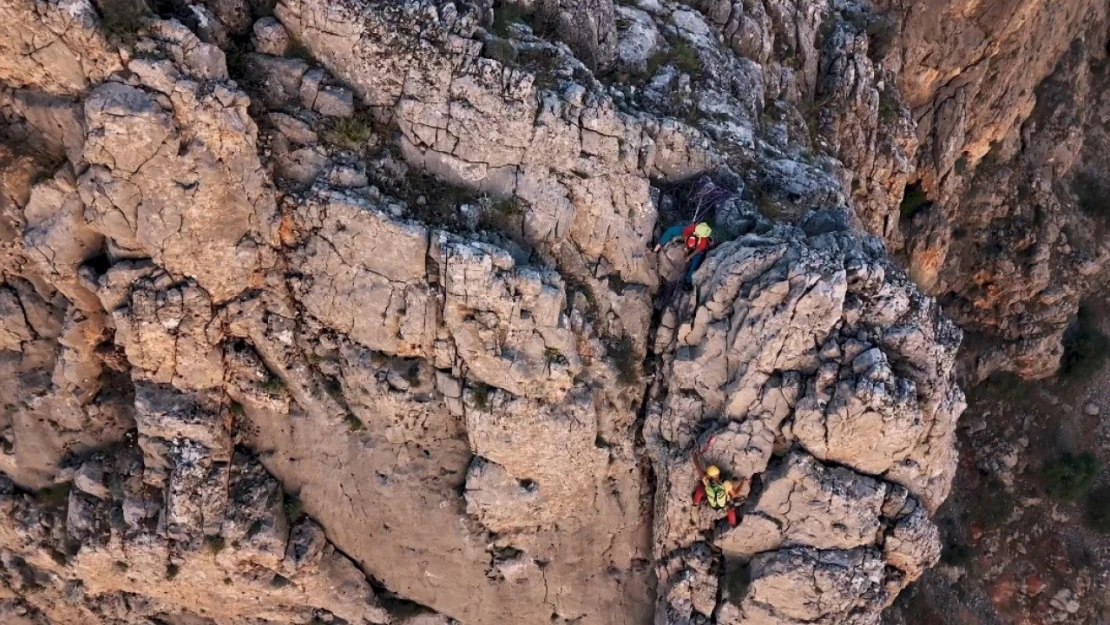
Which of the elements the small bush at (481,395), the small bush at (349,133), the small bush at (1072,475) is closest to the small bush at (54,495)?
the small bush at (481,395)

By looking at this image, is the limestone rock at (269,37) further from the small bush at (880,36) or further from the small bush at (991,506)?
the small bush at (991,506)

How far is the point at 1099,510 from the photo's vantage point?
23.9 meters

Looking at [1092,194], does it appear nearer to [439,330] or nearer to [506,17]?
[506,17]

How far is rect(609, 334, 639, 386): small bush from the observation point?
550 inches

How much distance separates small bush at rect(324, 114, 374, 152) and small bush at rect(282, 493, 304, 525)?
7.18m

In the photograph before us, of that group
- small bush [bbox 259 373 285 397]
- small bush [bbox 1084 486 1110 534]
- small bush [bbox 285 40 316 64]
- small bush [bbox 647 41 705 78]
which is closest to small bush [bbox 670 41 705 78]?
small bush [bbox 647 41 705 78]

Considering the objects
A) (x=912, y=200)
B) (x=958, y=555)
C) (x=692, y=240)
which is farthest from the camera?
(x=958, y=555)

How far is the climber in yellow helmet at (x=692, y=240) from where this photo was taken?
508 inches

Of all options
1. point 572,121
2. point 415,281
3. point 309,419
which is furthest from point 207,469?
point 572,121

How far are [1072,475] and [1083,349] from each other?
4445mm

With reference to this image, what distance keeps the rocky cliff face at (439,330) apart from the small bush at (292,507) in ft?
0.16

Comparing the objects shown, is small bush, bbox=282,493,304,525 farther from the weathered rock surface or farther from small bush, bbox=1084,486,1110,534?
small bush, bbox=1084,486,1110,534

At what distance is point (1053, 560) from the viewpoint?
24062mm

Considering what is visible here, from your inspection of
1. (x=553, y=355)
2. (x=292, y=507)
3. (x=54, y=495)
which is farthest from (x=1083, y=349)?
(x=54, y=495)
